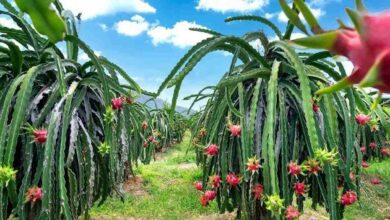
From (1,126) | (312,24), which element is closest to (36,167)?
(1,126)

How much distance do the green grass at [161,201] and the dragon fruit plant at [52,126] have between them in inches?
78.4

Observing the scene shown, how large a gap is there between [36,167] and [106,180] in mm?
600

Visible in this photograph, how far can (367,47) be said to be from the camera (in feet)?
0.70

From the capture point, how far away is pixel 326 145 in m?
2.60

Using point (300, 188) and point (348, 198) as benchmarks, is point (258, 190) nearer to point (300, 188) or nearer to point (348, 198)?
point (300, 188)

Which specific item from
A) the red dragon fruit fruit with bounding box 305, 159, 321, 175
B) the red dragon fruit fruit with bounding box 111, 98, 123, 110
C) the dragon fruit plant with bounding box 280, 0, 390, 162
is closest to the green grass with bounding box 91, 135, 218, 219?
the red dragon fruit fruit with bounding box 111, 98, 123, 110

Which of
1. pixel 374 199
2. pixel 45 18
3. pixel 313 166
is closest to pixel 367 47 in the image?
pixel 45 18

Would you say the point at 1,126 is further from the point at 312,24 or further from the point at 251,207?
the point at 312,24

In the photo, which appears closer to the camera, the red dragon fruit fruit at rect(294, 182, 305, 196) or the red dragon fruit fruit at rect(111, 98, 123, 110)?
the red dragon fruit fruit at rect(294, 182, 305, 196)

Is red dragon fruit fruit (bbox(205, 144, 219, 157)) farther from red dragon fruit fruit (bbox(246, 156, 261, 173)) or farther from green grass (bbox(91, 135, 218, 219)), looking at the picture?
green grass (bbox(91, 135, 218, 219))

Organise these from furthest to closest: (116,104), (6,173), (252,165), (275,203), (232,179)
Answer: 1. (116,104)
2. (232,179)
3. (252,165)
4. (6,173)
5. (275,203)

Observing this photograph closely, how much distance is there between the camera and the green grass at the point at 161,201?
17.7 feet

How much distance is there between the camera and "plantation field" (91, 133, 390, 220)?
5387 mm

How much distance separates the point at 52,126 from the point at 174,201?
11.8 feet
